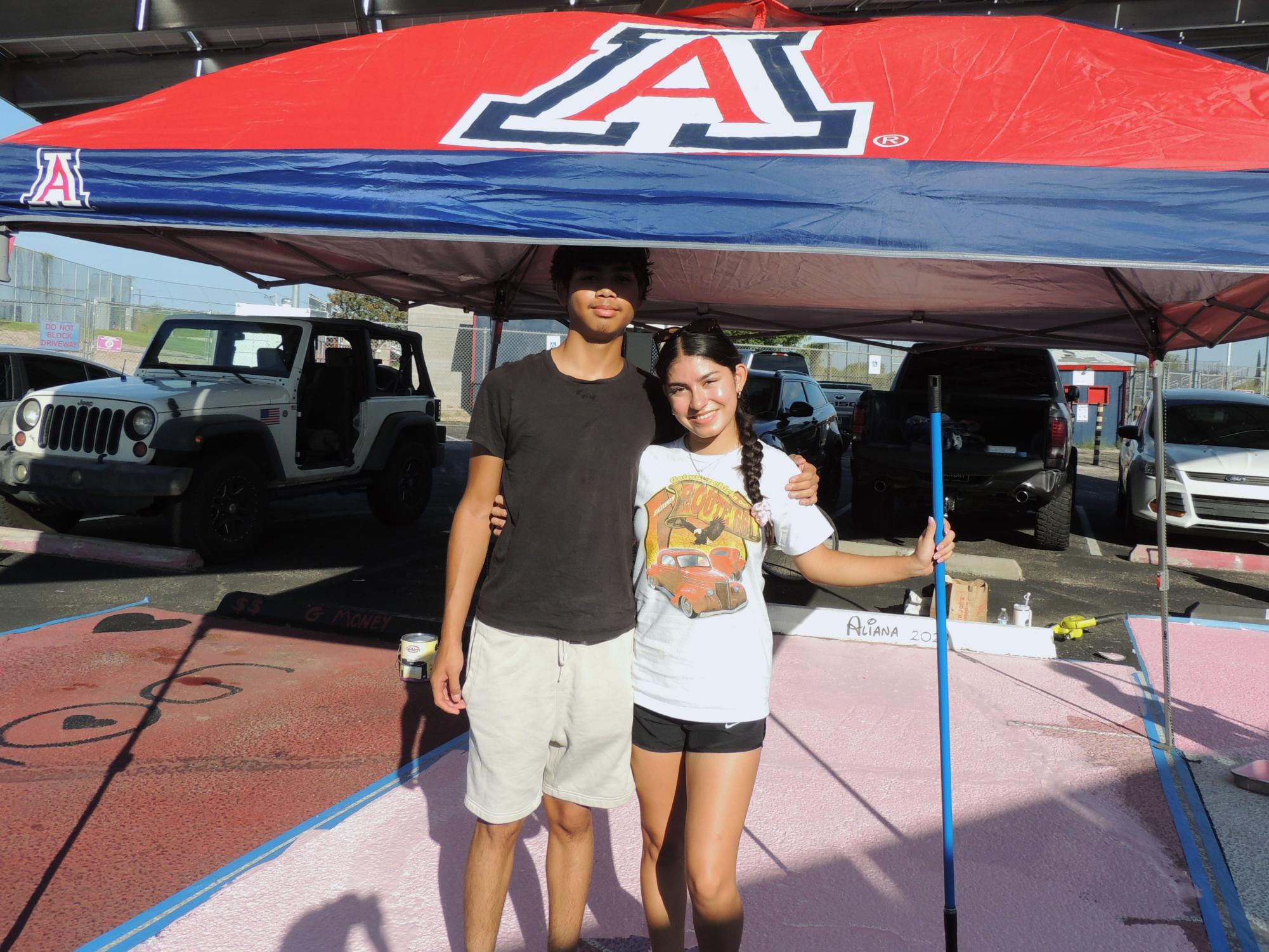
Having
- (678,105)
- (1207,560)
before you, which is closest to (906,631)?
(678,105)

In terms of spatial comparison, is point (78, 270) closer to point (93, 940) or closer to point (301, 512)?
point (301, 512)

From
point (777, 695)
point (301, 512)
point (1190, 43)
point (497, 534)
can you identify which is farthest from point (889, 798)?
point (1190, 43)

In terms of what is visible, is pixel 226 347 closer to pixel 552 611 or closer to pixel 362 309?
pixel 552 611

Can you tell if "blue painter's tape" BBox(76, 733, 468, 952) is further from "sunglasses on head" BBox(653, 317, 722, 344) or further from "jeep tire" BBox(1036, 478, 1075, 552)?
"jeep tire" BBox(1036, 478, 1075, 552)

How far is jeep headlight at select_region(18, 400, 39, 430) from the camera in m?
7.89

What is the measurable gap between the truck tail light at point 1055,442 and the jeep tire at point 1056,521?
50cm

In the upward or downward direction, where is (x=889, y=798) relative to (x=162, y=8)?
downward

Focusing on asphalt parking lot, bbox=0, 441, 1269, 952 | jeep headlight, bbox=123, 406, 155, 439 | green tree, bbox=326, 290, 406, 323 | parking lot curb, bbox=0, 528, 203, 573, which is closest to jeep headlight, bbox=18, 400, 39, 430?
jeep headlight, bbox=123, 406, 155, 439

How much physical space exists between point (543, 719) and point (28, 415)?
24.2 feet

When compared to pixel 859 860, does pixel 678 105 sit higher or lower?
higher

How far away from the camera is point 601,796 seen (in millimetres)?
2330

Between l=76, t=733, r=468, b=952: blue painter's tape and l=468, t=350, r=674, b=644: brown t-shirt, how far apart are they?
1.44 m

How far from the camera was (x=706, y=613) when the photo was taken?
227 centimetres

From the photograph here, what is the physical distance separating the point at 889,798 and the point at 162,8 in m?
10.6
